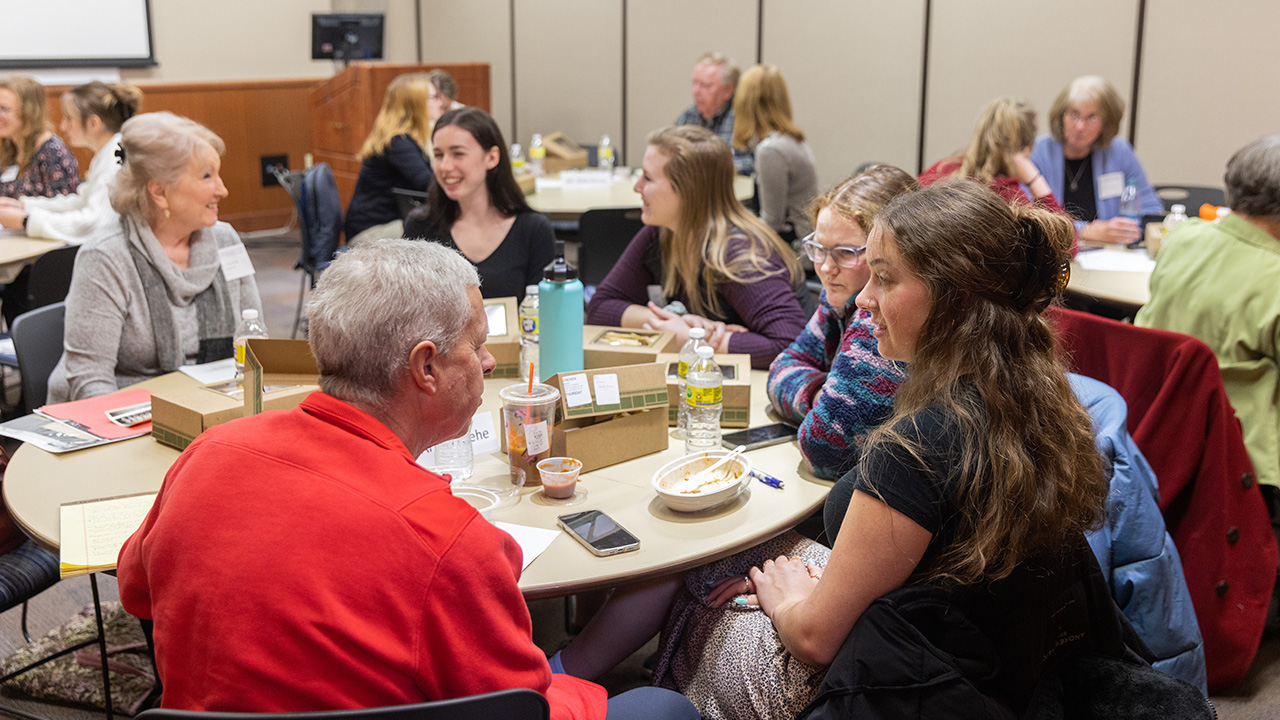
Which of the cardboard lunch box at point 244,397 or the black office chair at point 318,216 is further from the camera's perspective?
the black office chair at point 318,216

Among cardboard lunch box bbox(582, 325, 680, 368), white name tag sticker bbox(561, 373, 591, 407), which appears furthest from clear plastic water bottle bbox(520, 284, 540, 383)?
white name tag sticker bbox(561, 373, 591, 407)

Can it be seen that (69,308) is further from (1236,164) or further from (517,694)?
(1236,164)

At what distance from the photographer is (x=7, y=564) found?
6.93 ft

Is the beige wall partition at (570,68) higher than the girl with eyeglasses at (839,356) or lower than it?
higher

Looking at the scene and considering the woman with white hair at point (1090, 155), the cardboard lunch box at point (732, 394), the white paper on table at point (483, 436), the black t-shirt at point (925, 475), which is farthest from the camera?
the woman with white hair at point (1090, 155)

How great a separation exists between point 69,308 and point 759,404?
5.96ft

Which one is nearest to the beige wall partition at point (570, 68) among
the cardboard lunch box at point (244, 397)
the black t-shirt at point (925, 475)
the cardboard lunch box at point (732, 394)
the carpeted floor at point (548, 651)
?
the carpeted floor at point (548, 651)

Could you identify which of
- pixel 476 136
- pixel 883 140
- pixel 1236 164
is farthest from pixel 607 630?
pixel 883 140

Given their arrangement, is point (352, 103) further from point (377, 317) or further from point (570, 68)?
point (377, 317)

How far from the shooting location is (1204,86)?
541cm

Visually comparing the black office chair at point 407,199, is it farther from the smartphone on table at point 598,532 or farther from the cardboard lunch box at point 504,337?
the smartphone on table at point 598,532

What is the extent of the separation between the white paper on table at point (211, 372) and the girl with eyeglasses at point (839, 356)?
4.45 ft

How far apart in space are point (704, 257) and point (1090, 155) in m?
2.66

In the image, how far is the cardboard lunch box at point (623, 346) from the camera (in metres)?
2.36
